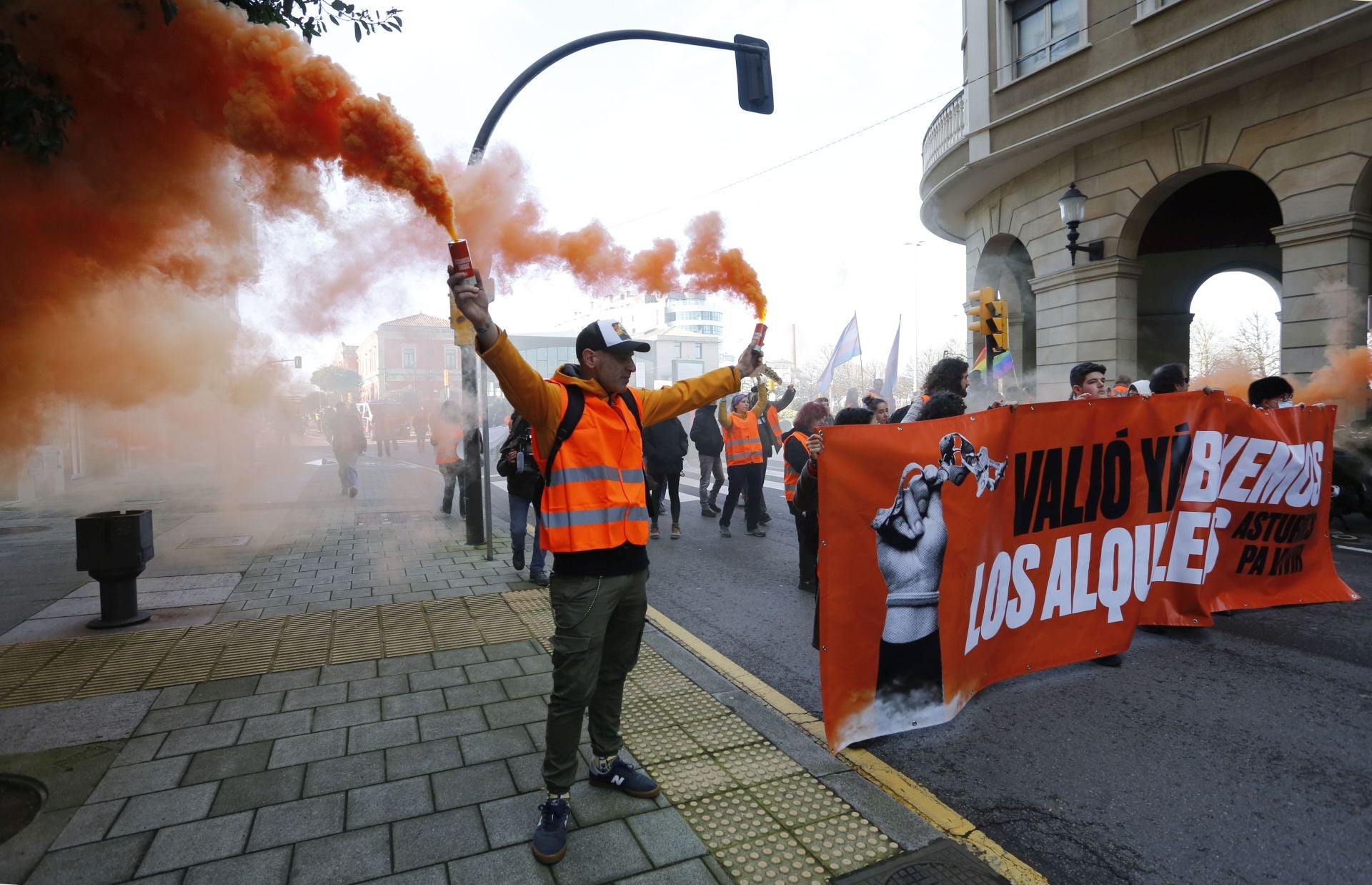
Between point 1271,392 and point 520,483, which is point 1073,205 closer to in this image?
point 1271,392

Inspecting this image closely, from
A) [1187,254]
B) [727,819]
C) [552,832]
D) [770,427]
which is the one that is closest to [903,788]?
[727,819]

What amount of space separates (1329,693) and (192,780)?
19.2 ft

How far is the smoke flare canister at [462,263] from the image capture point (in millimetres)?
2656

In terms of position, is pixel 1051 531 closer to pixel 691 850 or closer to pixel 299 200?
pixel 691 850

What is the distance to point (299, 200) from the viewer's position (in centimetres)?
538

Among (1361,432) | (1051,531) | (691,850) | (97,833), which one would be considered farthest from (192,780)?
(1361,432)

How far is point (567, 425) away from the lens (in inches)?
115

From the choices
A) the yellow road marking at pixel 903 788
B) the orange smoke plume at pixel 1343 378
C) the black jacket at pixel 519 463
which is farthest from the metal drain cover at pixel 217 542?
the orange smoke plume at pixel 1343 378

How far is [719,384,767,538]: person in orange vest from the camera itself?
9.48 meters

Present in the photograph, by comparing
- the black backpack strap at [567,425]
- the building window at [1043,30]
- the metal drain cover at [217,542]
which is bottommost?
the metal drain cover at [217,542]

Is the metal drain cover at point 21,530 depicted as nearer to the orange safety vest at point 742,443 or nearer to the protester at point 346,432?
the protester at point 346,432

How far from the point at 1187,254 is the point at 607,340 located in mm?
18989

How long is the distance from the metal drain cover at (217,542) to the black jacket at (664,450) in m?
5.09

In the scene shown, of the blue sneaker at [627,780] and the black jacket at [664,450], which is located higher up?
the black jacket at [664,450]
